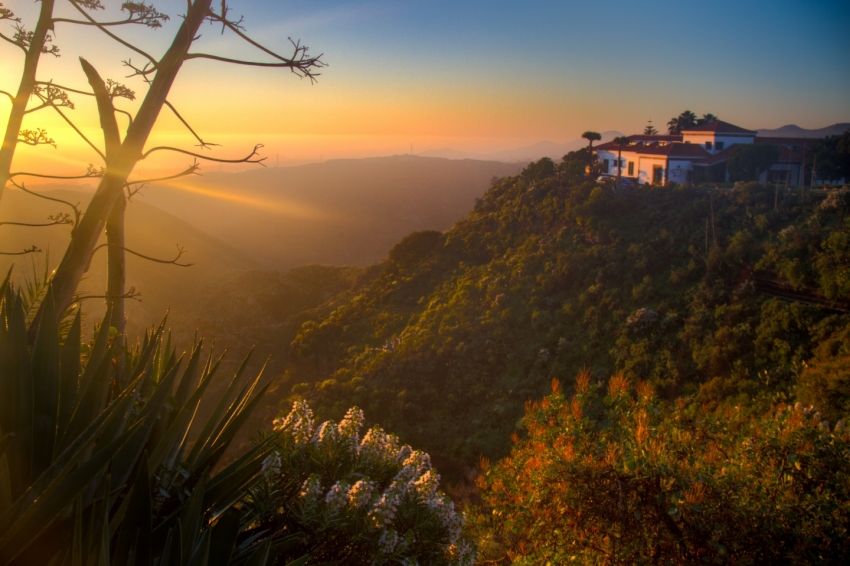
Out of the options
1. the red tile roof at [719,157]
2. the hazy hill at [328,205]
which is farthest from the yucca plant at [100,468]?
the hazy hill at [328,205]

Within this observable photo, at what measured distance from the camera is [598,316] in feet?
51.4

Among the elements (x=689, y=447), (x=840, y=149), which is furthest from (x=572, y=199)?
(x=689, y=447)

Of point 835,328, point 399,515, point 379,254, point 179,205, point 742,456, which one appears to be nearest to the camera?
point 399,515

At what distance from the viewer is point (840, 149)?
2166 cm

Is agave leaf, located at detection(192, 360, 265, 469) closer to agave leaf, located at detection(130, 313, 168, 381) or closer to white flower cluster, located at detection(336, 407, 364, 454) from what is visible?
agave leaf, located at detection(130, 313, 168, 381)

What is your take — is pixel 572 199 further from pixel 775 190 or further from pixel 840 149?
pixel 840 149

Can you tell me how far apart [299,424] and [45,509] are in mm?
2040

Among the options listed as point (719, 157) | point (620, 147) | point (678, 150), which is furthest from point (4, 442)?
point (620, 147)

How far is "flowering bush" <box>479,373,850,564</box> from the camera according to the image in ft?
10.8

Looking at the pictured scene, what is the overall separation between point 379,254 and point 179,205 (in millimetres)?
28012

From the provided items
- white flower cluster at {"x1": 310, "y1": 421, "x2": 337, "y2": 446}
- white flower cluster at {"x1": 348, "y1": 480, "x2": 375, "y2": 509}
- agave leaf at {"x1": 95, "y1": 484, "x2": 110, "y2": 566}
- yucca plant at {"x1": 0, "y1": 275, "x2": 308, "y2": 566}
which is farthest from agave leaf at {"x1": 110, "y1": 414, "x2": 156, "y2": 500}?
white flower cluster at {"x1": 310, "y1": 421, "x2": 337, "y2": 446}

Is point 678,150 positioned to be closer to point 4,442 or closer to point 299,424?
point 299,424

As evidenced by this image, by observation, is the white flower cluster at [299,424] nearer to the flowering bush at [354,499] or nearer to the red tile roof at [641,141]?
the flowering bush at [354,499]

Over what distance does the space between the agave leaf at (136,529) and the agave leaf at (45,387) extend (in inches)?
16.3
